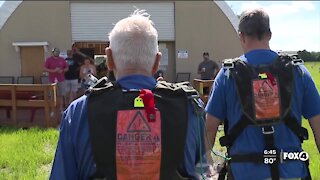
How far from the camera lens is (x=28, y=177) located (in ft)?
22.0

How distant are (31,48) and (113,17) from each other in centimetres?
338

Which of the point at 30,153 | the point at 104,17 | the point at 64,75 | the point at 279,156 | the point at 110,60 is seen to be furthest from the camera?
the point at 104,17

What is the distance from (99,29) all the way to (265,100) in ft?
53.3

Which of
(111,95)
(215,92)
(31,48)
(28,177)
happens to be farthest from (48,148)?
(31,48)

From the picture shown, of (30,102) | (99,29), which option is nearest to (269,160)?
(30,102)

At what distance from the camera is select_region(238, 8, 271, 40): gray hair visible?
3.21m

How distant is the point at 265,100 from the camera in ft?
10.3

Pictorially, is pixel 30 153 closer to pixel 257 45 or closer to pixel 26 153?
pixel 26 153

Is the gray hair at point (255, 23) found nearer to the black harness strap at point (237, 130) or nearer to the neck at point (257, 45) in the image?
the neck at point (257, 45)

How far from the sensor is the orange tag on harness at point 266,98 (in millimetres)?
3133

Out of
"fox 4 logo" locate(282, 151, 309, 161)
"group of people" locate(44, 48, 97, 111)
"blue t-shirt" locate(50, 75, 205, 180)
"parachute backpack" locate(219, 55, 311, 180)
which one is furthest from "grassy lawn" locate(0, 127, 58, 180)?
"blue t-shirt" locate(50, 75, 205, 180)

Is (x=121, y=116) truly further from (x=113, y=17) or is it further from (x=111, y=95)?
(x=113, y=17)

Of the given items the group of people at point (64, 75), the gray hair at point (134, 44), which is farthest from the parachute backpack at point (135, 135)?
the group of people at point (64, 75)

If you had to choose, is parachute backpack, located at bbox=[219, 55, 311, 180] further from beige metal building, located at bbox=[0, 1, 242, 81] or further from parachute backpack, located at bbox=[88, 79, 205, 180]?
beige metal building, located at bbox=[0, 1, 242, 81]
